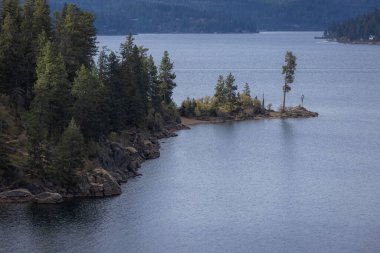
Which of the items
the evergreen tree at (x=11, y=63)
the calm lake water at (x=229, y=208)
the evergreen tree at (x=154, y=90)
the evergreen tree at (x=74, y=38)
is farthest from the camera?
the evergreen tree at (x=154, y=90)

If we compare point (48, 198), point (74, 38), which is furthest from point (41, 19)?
point (48, 198)

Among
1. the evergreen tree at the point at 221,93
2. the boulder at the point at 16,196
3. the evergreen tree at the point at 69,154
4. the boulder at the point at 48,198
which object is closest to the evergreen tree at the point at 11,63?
the evergreen tree at the point at 69,154

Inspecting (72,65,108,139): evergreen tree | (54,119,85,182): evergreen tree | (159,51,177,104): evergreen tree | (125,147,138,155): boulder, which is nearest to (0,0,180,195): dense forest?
(72,65,108,139): evergreen tree

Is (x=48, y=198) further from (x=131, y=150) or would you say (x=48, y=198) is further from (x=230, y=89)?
(x=230, y=89)

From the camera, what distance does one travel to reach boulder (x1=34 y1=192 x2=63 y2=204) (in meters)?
96.7

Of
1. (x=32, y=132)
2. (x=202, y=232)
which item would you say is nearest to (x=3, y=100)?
(x=32, y=132)

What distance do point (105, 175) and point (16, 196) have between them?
1320cm

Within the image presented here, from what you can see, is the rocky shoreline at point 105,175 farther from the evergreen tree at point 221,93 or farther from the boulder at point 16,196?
the evergreen tree at point 221,93

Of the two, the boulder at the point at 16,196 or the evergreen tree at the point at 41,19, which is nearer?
the boulder at the point at 16,196

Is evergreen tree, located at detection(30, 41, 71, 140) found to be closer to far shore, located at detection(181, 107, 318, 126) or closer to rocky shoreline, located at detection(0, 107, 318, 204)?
rocky shoreline, located at detection(0, 107, 318, 204)

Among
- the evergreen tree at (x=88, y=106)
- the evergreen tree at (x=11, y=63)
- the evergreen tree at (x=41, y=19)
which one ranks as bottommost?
the evergreen tree at (x=88, y=106)

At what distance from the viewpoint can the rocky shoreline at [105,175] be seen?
97.1m

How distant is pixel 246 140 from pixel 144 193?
157ft

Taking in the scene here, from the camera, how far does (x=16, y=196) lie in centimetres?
9662
